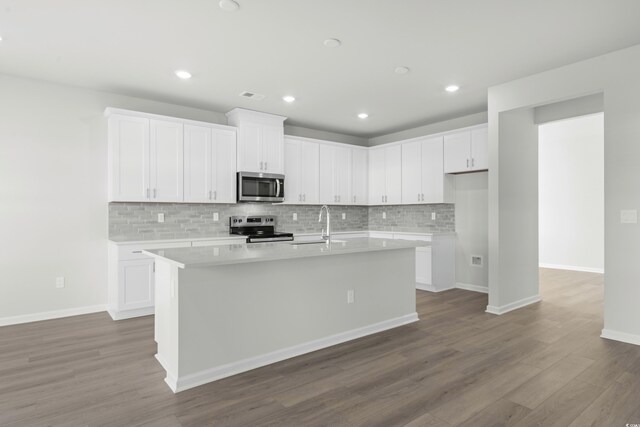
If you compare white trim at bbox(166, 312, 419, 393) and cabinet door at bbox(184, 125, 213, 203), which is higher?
cabinet door at bbox(184, 125, 213, 203)

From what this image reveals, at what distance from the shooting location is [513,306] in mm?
4508

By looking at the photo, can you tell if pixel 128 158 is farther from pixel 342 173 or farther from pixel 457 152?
pixel 457 152

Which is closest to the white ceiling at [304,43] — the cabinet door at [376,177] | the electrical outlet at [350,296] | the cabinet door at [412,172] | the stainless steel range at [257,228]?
the cabinet door at [412,172]

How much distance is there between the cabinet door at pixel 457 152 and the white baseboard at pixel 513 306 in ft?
6.51

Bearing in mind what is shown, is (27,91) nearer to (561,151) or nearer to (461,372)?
(461,372)

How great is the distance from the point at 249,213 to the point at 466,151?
11.3 feet

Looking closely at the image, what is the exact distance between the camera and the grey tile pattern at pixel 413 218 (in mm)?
6090

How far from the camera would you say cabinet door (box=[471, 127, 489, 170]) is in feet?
17.0

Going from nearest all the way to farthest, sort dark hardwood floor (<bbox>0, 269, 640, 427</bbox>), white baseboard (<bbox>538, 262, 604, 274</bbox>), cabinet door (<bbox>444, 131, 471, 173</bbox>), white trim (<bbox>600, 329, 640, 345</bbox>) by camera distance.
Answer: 1. dark hardwood floor (<bbox>0, 269, 640, 427</bbox>)
2. white trim (<bbox>600, 329, 640, 345</bbox>)
3. cabinet door (<bbox>444, 131, 471, 173</bbox>)
4. white baseboard (<bbox>538, 262, 604, 274</bbox>)

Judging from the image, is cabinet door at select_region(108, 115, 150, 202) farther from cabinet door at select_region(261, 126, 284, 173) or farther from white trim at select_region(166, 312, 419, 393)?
white trim at select_region(166, 312, 419, 393)

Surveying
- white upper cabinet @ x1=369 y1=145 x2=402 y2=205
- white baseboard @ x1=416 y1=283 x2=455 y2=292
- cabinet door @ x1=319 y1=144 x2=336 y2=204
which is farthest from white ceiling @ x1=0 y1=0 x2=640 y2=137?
white baseboard @ x1=416 y1=283 x2=455 y2=292

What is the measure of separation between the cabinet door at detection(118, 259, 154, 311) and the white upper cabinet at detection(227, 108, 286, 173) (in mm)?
1857

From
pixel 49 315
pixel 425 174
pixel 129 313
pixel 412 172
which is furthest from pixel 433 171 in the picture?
pixel 49 315

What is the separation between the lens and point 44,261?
166 inches
